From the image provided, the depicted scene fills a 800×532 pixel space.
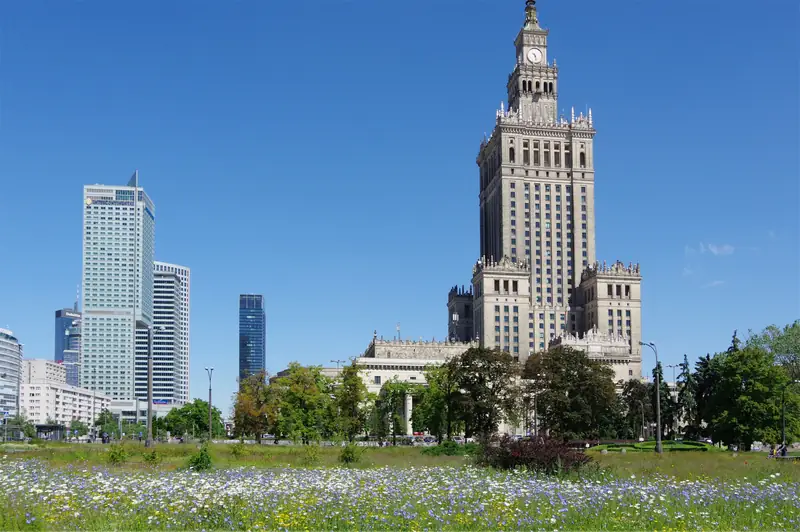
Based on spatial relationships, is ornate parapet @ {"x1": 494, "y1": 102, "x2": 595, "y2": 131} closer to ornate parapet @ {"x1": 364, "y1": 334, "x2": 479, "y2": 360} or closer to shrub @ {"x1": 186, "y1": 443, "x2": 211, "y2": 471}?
ornate parapet @ {"x1": 364, "y1": 334, "x2": 479, "y2": 360}

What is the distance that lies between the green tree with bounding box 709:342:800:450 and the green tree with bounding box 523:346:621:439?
16.8 m

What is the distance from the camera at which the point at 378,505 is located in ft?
77.5

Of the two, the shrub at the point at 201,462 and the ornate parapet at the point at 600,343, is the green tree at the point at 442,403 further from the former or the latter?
the ornate parapet at the point at 600,343

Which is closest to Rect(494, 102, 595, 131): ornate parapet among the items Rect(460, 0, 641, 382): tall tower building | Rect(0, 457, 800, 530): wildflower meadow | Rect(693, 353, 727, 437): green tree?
Rect(460, 0, 641, 382): tall tower building

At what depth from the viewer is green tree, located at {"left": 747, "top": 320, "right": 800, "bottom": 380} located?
99.4 metres

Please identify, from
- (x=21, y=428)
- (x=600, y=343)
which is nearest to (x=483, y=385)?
(x=600, y=343)

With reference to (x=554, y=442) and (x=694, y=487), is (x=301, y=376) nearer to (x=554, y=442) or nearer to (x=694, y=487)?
(x=554, y=442)

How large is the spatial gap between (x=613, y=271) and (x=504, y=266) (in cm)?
2407

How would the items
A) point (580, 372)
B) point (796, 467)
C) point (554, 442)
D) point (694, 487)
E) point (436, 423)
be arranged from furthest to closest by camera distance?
1. point (436, 423)
2. point (580, 372)
3. point (796, 467)
4. point (554, 442)
5. point (694, 487)

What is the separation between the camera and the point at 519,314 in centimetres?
18038

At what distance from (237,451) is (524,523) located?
3427 cm

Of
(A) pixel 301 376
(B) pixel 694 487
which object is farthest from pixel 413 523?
(A) pixel 301 376

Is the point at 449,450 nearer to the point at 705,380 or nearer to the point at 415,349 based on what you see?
the point at 705,380

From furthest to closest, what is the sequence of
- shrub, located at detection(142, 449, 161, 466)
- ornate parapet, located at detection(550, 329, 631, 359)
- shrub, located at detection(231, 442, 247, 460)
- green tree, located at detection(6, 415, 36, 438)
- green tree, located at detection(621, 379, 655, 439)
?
green tree, located at detection(6, 415, 36, 438), ornate parapet, located at detection(550, 329, 631, 359), green tree, located at detection(621, 379, 655, 439), shrub, located at detection(231, 442, 247, 460), shrub, located at detection(142, 449, 161, 466)
